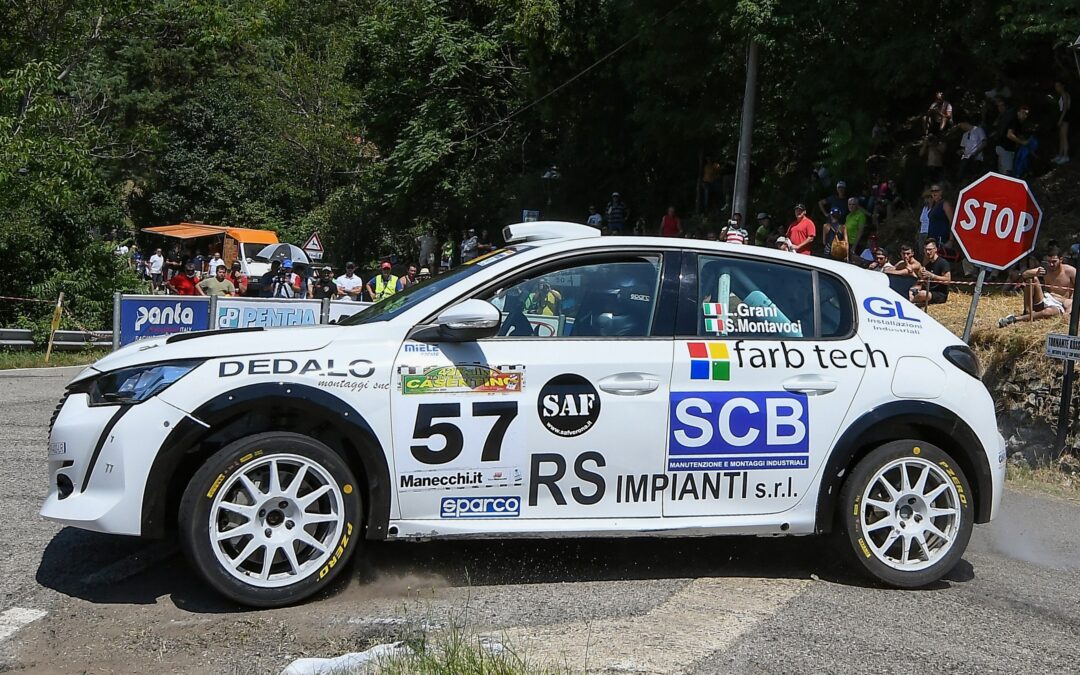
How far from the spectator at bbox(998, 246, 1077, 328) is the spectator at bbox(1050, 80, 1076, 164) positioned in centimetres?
504

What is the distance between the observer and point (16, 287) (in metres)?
21.7

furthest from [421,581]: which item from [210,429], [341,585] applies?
[210,429]

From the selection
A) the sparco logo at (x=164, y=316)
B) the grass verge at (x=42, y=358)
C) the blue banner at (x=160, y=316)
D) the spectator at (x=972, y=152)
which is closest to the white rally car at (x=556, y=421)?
the blue banner at (x=160, y=316)

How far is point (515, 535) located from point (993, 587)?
273cm

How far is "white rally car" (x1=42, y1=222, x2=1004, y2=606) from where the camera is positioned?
4.97 metres

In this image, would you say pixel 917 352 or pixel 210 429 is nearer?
pixel 210 429

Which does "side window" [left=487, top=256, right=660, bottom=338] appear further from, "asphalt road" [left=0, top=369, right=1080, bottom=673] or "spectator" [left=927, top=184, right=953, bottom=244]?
"spectator" [left=927, top=184, right=953, bottom=244]

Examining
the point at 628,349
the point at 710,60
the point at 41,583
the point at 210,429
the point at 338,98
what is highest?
the point at 338,98

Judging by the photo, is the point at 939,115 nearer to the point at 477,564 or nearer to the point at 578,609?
the point at 477,564

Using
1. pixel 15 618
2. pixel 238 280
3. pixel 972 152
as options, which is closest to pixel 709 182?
pixel 972 152

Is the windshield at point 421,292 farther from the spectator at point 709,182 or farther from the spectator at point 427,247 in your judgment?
the spectator at point 427,247

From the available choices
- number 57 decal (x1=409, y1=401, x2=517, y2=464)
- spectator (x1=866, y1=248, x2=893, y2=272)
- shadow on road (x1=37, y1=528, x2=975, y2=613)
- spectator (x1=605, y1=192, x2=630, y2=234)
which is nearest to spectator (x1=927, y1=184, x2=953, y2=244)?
spectator (x1=866, y1=248, x2=893, y2=272)

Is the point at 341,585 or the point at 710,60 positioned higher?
the point at 710,60

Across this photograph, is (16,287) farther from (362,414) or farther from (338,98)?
(338,98)
